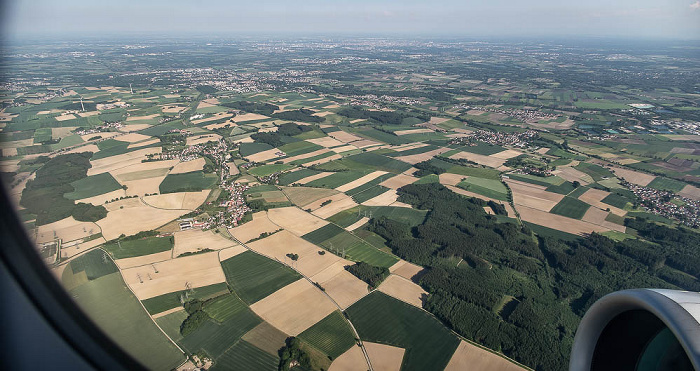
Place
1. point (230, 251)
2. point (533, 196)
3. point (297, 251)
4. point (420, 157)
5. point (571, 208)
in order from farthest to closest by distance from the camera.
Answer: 1. point (420, 157)
2. point (533, 196)
3. point (571, 208)
4. point (297, 251)
5. point (230, 251)

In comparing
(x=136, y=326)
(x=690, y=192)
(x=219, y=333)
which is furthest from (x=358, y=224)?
(x=690, y=192)

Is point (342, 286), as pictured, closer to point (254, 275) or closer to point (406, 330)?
point (406, 330)

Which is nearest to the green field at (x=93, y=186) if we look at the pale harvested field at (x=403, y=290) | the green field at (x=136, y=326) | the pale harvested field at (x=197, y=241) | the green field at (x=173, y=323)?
the pale harvested field at (x=197, y=241)

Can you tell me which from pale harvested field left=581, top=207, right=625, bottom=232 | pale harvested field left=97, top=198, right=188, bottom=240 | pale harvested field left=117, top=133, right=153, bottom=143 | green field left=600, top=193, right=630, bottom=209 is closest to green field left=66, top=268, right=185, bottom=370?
pale harvested field left=97, top=198, right=188, bottom=240

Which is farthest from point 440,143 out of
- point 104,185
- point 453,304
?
point 104,185

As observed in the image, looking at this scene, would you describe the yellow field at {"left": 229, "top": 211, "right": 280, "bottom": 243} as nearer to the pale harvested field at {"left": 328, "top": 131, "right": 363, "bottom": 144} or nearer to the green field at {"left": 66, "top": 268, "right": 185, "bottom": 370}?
the green field at {"left": 66, "top": 268, "right": 185, "bottom": 370}
